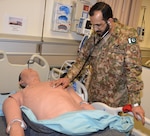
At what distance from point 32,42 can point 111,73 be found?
107 centimetres

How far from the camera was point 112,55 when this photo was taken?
173 cm

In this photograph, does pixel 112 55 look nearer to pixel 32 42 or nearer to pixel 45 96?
pixel 45 96

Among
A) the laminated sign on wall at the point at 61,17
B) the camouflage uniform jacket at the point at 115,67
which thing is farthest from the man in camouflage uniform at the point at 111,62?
the laminated sign on wall at the point at 61,17

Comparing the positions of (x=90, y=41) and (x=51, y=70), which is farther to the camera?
(x=51, y=70)

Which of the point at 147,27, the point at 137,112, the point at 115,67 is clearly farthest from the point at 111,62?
the point at 147,27

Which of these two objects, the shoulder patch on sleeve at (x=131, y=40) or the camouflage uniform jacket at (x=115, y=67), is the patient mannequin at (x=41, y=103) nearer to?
the camouflage uniform jacket at (x=115, y=67)

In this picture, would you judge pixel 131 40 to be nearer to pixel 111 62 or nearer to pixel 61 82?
pixel 111 62

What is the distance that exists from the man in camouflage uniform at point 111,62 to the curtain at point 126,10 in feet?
3.27

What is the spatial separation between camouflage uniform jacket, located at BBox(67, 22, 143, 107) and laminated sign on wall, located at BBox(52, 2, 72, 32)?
764 mm

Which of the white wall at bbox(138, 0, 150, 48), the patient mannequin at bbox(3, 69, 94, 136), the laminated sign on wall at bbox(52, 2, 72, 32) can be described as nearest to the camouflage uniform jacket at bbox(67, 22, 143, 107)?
the patient mannequin at bbox(3, 69, 94, 136)

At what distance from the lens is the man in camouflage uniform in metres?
1.58

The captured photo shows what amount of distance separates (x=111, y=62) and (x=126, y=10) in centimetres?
131

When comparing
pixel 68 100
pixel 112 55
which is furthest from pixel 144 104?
pixel 68 100

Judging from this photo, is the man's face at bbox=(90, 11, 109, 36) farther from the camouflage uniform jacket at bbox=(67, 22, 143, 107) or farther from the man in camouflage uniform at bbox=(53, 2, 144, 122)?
the camouflage uniform jacket at bbox=(67, 22, 143, 107)
